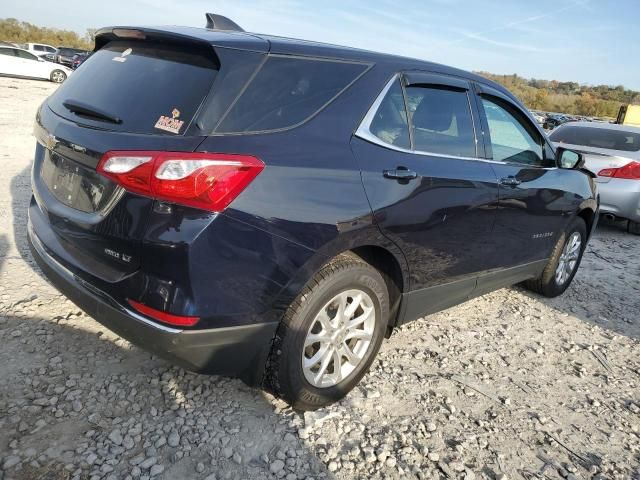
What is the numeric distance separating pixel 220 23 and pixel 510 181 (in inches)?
84.1

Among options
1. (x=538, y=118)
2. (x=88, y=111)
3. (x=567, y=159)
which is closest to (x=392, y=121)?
(x=88, y=111)

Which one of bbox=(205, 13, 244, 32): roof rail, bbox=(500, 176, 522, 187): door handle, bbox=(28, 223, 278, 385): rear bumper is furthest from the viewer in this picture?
bbox=(500, 176, 522, 187): door handle

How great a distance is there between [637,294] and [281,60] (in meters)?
4.57

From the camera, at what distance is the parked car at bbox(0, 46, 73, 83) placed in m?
22.1

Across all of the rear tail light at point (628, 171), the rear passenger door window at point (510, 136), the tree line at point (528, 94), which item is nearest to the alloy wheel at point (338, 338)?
the rear passenger door window at point (510, 136)

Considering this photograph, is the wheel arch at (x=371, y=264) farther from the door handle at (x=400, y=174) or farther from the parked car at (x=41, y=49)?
the parked car at (x=41, y=49)

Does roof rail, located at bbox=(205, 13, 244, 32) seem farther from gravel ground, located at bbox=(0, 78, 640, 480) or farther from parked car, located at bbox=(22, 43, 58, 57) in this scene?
parked car, located at bbox=(22, 43, 58, 57)

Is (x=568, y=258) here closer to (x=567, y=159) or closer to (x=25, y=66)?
(x=567, y=159)

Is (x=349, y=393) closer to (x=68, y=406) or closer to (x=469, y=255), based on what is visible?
(x=469, y=255)

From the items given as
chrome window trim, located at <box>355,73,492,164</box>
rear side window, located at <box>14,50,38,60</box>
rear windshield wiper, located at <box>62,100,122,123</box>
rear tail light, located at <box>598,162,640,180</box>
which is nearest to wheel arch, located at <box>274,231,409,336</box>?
chrome window trim, located at <box>355,73,492,164</box>

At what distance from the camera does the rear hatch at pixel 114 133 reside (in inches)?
77.9

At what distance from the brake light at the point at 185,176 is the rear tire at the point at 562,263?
11.2 feet

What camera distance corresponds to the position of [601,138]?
7555 millimetres

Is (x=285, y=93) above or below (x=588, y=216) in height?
above
